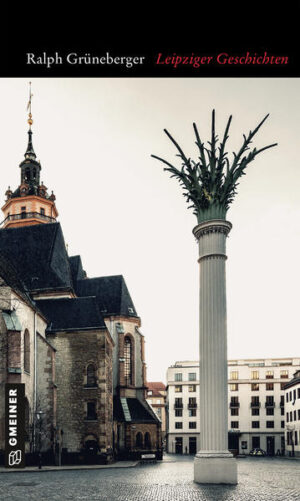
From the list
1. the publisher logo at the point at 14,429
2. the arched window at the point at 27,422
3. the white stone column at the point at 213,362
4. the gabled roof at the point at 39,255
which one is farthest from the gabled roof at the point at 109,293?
the white stone column at the point at 213,362

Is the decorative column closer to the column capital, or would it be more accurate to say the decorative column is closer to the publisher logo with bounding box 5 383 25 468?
the column capital

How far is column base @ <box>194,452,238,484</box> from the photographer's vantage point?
23.1m

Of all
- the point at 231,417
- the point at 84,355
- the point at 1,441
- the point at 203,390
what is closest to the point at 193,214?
the point at 203,390

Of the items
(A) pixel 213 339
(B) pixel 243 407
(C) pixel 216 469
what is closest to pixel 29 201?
(B) pixel 243 407

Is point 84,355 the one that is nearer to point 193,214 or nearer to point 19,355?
point 19,355

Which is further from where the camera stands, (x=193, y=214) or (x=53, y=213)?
(x=53, y=213)

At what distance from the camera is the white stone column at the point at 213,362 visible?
23.4 m

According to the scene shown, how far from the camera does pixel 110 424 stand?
5000 cm

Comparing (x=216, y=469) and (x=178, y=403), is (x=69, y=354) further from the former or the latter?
(x=178, y=403)

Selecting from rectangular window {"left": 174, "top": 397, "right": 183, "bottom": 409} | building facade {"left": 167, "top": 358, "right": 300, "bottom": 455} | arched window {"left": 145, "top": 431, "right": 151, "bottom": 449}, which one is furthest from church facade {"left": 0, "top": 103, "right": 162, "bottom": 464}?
rectangular window {"left": 174, "top": 397, "right": 183, "bottom": 409}

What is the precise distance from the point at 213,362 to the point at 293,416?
197 feet

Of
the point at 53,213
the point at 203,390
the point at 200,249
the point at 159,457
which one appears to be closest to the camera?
the point at 203,390

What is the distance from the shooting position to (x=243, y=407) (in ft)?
320

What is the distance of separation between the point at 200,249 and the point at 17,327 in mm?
18634
